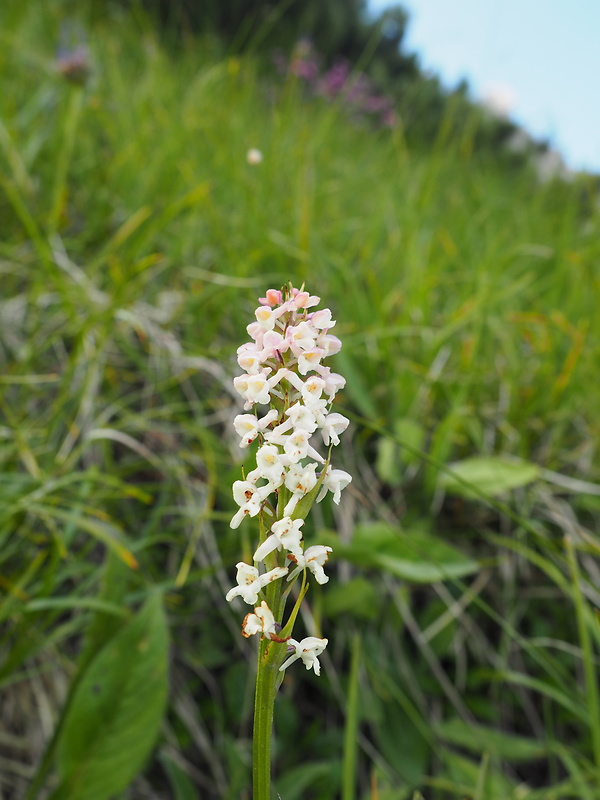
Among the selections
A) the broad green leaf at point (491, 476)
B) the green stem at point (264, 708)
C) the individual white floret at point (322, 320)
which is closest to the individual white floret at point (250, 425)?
the individual white floret at point (322, 320)

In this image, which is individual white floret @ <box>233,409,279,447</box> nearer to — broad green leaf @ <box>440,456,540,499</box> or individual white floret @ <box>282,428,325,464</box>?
individual white floret @ <box>282,428,325,464</box>

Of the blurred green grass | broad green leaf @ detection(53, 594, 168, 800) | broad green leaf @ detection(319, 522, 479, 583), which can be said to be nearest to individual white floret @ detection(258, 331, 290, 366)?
the blurred green grass

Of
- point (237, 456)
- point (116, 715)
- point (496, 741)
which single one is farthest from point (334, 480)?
point (496, 741)

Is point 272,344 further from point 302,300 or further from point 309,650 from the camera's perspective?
point 309,650

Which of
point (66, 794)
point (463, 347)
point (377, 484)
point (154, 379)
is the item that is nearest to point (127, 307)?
point (154, 379)

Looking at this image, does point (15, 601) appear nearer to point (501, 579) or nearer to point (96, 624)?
point (96, 624)

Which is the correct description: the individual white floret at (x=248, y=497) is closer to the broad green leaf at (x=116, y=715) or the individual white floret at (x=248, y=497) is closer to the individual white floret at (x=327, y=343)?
the individual white floret at (x=327, y=343)
